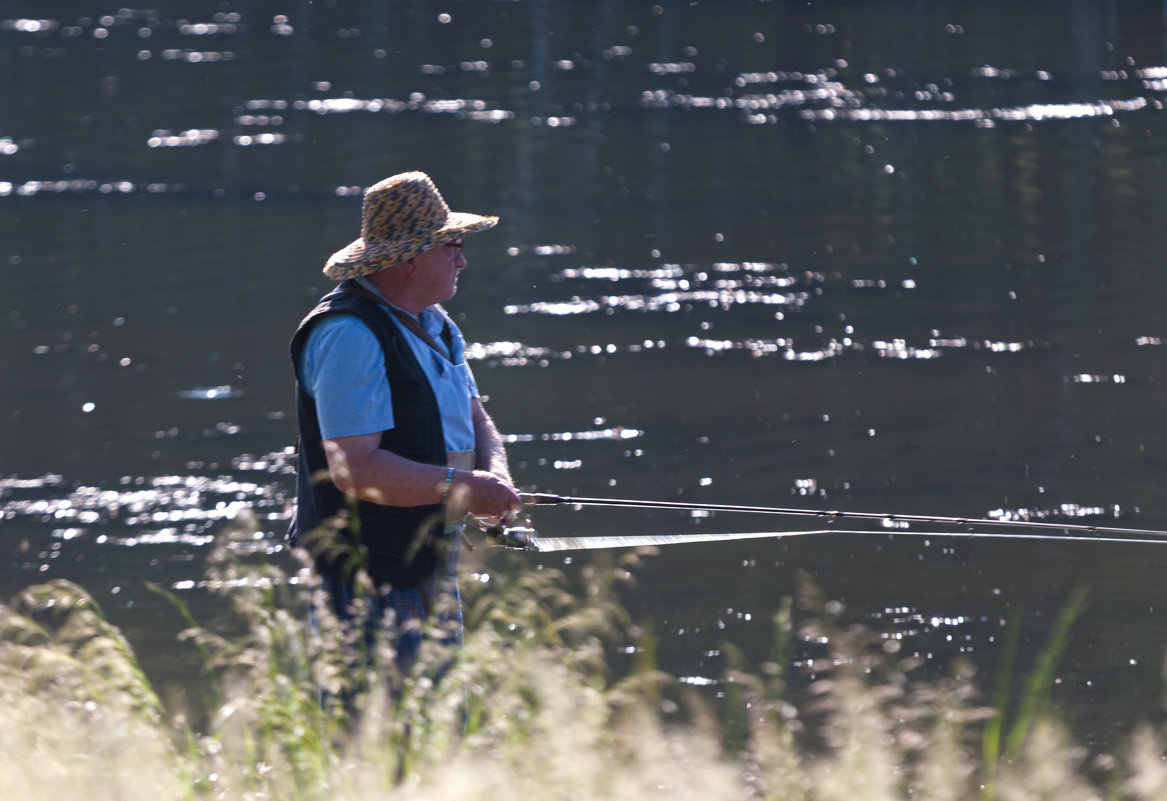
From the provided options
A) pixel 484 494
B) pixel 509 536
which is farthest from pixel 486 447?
pixel 484 494

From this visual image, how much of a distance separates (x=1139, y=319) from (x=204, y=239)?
8.70 m

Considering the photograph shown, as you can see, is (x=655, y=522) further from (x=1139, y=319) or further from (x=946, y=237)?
(x=946, y=237)

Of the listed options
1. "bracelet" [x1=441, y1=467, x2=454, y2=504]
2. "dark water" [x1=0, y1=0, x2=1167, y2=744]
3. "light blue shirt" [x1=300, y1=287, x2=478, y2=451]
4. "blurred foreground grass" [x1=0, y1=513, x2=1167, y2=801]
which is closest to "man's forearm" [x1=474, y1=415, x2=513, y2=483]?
"bracelet" [x1=441, y1=467, x2=454, y2=504]

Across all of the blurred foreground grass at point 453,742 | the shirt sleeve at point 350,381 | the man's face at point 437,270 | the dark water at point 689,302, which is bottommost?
the dark water at point 689,302

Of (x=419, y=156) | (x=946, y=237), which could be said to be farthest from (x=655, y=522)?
(x=419, y=156)

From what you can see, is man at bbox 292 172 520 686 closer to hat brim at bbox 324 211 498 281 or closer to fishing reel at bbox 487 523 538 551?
hat brim at bbox 324 211 498 281

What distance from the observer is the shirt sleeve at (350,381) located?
11.4ft

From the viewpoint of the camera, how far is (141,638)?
6.36 m

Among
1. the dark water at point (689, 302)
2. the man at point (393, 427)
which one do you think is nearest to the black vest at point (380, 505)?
the man at point (393, 427)

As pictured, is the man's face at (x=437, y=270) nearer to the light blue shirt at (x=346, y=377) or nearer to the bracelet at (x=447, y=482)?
the light blue shirt at (x=346, y=377)

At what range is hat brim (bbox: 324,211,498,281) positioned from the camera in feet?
11.8

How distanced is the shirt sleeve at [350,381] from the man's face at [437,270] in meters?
0.23

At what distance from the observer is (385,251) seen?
362cm

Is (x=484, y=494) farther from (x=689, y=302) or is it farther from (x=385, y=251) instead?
(x=689, y=302)
